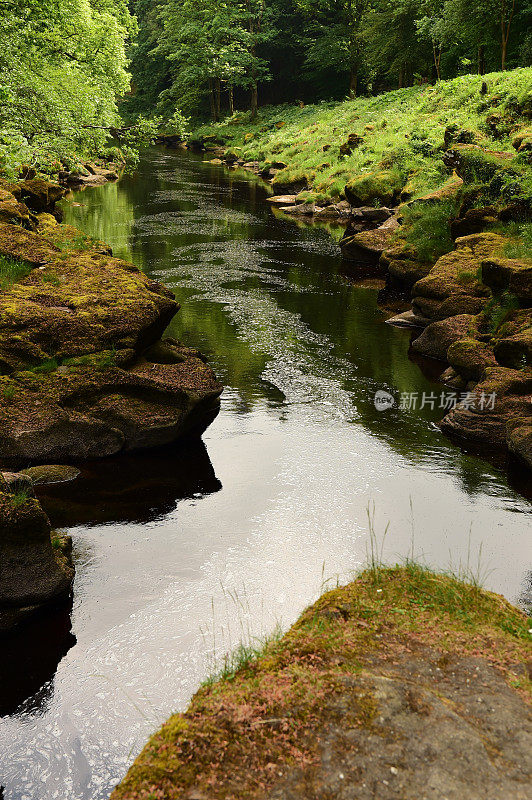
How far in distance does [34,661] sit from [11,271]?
27.9ft

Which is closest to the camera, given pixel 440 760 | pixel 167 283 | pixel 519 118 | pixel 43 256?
pixel 440 760

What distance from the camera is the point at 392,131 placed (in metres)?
37.7

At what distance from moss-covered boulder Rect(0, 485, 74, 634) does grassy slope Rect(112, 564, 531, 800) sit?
3.15m

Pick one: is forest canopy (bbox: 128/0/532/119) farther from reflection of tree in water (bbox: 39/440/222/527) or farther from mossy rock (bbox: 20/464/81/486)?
mossy rock (bbox: 20/464/81/486)

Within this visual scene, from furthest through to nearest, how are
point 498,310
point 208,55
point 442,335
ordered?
point 208,55, point 442,335, point 498,310

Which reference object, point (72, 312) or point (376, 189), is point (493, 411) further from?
point (376, 189)

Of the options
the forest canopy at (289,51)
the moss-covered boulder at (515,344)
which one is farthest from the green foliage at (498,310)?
the forest canopy at (289,51)

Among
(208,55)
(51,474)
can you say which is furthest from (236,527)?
(208,55)

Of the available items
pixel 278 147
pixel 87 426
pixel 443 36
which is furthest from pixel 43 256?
pixel 278 147

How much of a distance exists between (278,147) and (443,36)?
1616 cm

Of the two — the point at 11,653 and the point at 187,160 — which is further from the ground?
the point at 187,160

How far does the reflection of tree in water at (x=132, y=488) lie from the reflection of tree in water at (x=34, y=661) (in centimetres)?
199

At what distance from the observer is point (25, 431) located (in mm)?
9742

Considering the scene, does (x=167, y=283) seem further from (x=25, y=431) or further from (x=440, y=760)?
(x=440, y=760)
